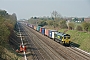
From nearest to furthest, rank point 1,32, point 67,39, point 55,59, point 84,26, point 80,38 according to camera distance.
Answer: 1. point 1,32
2. point 55,59
3. point 67,39
4. point 80,38
5. point 84,26

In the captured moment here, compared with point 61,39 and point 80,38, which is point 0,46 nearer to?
point 61,39

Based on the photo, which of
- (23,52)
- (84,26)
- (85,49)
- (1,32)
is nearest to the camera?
(1,32)

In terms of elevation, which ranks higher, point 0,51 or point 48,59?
point 0,51

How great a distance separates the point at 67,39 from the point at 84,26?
18.3 metres

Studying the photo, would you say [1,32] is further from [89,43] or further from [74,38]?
[74,38]

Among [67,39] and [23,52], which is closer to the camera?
[23,52]

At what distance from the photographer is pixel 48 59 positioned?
82.7 feet

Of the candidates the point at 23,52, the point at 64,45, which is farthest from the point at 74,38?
the point at 23,52

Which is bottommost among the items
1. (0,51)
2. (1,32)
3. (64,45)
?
(64,45)

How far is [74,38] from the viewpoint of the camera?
149ft

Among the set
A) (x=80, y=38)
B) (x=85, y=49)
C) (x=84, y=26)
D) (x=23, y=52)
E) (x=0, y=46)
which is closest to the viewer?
(x=0, y=46)

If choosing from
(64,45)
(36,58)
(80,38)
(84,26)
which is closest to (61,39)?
(64,45)

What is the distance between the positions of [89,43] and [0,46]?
68.0ft

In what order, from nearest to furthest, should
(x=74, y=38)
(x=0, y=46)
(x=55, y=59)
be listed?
(x=0, y=46) → (x=55, y=59) → (x=74, y=38)
